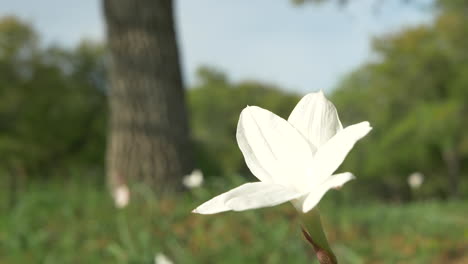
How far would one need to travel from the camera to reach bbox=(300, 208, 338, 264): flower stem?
0.52 metres

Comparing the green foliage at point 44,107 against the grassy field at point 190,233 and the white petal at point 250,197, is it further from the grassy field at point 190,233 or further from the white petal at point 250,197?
the white petal at point 250,197

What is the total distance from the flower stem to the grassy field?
6.53 feet

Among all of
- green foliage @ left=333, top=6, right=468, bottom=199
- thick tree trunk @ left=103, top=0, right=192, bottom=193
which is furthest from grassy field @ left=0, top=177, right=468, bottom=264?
green foliage @ left=333, top=6, right=468, bottom=199

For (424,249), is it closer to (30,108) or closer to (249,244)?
(249,244)

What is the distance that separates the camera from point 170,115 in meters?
5.41

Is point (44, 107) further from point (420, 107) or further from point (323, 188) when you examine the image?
point (323, 188)

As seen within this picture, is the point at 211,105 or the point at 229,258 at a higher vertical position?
the point at 229,258

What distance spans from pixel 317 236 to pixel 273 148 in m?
0.15

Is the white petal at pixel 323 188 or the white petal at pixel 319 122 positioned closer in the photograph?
the white petal at pixel 323 188

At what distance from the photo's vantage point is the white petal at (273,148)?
24.9 inches

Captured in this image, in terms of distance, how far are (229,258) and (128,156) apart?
2.68 m

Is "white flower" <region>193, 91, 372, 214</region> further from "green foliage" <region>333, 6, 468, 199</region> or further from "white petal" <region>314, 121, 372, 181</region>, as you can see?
"green foliage" <region>333, 6, 468, 199</region>

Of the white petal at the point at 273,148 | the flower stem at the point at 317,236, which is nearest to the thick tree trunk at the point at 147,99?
the white petal at the point at 273,148

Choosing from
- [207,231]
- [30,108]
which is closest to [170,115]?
[207,231]
